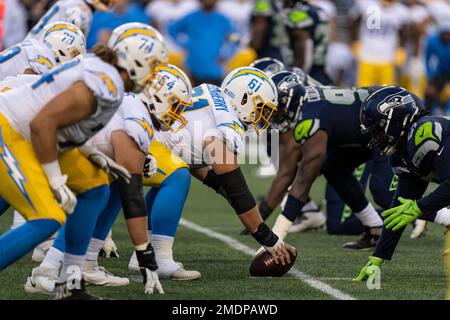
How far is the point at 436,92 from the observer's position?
16641 millimetres

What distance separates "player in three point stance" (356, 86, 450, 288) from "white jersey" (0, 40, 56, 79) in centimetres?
223

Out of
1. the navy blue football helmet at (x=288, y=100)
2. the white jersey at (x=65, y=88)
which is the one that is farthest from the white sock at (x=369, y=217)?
the white jersey at (x=65, y=88)

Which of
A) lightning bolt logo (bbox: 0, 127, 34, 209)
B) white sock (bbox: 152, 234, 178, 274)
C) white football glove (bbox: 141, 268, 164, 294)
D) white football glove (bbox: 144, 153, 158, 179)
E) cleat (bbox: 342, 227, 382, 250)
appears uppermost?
lightning bolt logo (bbox: 0, 127, 34, 209)

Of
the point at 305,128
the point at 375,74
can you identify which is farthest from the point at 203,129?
the point at 375,74

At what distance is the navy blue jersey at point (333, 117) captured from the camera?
7.58m

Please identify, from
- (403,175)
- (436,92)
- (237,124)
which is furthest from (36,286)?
(436,92)

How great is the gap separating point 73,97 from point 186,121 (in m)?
1.53

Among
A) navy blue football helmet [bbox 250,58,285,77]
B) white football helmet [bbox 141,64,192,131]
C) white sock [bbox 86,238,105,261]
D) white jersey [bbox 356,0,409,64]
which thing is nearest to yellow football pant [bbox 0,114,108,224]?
white sock [bbox 86,238,105,261]

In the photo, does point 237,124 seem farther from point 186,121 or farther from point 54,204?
point 54,204

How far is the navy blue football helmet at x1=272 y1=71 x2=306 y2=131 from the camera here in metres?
7.38

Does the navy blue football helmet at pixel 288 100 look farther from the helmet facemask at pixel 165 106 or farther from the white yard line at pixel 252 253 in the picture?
the helmet facemask at pixel 165 106

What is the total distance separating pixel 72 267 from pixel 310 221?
396 centimetres

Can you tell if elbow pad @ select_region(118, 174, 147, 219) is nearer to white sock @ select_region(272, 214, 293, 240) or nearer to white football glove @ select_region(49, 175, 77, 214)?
white football glove @ select_region(49, 175, 77, 214)

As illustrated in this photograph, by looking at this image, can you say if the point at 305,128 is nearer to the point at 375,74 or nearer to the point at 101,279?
the point at 101,279
